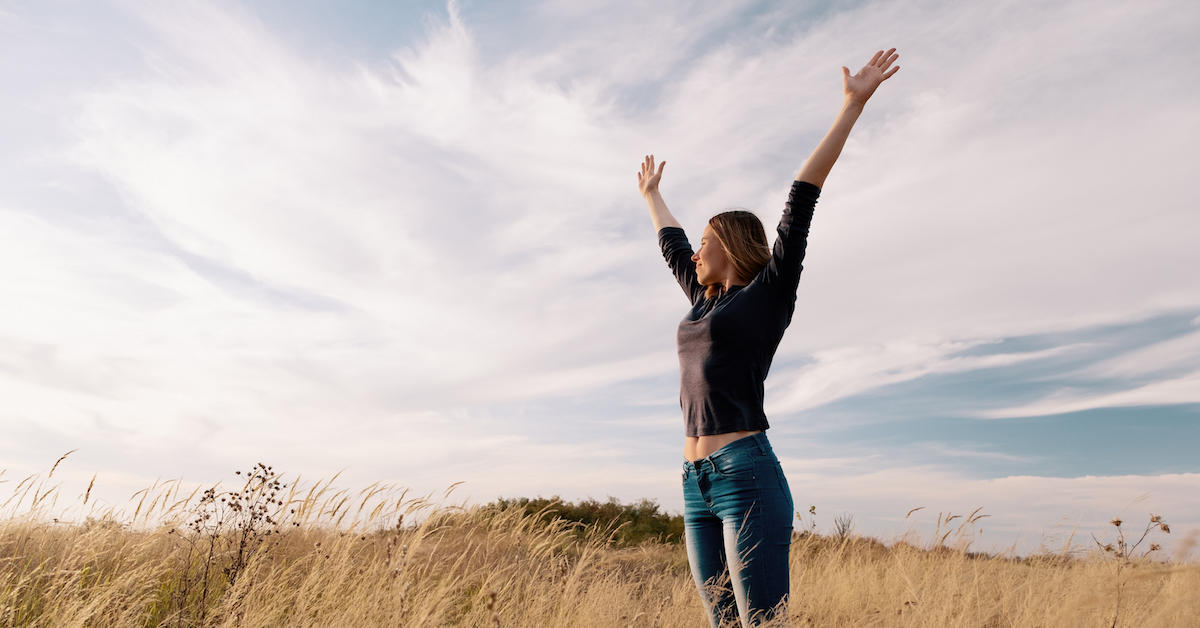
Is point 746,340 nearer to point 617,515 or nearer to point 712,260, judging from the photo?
point 712,260

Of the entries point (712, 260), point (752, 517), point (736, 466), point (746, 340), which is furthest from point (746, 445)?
point (712, 260)

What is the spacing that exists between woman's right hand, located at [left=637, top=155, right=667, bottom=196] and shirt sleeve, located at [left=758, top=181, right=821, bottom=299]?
6.87ft

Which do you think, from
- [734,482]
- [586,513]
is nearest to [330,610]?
[734,482]

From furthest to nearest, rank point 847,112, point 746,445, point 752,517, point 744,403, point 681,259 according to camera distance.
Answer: point 681,259
point 847,112
point 744,403
point 746,445
point 752,517

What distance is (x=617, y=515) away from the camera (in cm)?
1338

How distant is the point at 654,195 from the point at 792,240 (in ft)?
7.02

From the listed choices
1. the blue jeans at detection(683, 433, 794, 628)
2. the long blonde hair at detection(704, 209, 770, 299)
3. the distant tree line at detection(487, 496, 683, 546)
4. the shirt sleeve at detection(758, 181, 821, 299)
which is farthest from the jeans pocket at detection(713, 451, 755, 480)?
the distant tree line at detection(487, 496, 683, 546)

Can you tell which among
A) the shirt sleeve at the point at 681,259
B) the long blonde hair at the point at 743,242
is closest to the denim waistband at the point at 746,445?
the long blonde hair at the point at 743,242

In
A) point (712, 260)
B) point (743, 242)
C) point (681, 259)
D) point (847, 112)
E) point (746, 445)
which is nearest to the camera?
point (746, 445)

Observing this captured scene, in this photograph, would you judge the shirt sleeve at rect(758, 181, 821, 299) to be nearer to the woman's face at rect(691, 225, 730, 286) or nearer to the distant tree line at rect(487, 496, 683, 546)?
the woman's face at rect(691, 225, 730, 286)

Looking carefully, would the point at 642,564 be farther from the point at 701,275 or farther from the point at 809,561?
the point at 701,275

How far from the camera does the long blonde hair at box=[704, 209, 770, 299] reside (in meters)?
3.35

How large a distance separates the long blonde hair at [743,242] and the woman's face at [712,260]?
28 millimetres

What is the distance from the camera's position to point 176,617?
4660 mm
